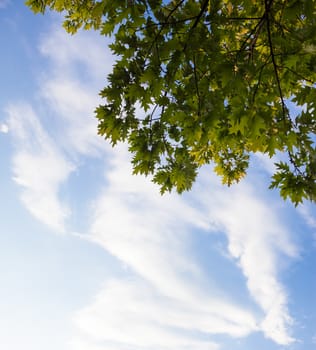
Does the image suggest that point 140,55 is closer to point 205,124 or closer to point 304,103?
point 205,124

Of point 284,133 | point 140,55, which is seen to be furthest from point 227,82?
point 140,55

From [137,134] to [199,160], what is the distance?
8.73 ft

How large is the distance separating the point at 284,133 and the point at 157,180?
2.04 m

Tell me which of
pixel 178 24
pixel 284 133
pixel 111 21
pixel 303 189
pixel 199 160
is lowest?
pixel 303 189

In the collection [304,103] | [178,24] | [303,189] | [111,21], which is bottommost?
[303,189]

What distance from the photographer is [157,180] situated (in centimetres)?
468

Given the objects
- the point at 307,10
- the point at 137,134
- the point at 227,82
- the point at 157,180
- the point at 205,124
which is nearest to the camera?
the point at 307,10

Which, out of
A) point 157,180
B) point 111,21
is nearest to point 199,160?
point 157,180

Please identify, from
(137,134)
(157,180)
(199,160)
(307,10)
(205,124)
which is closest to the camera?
(307,10)

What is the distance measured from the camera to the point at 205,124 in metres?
3.48

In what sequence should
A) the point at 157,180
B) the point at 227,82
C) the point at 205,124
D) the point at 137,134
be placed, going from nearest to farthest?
the point at 227,82 → the point at 205,124 → the point at 137,134 → the point at 157,180

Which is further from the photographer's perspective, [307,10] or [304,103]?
[304,103]

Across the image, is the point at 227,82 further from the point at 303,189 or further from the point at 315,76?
the point at 303,189

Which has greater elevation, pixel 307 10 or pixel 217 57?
pixel 217 57
